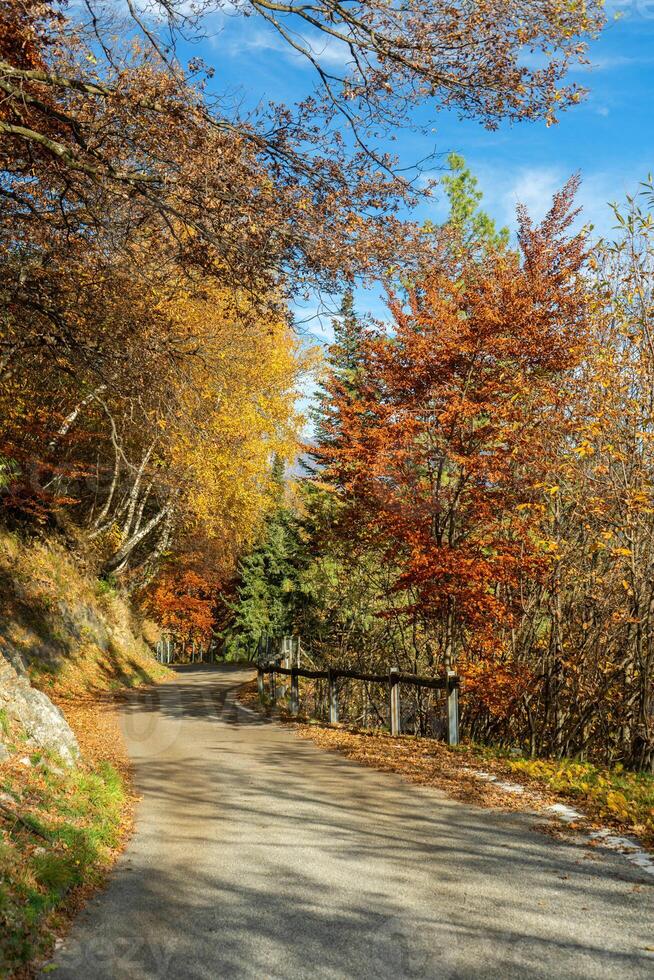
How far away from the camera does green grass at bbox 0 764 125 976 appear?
15.5ft

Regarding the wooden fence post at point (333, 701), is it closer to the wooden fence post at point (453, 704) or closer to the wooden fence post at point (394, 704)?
the wooden fence post at point (394, 704)

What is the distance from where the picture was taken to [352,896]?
18.2 ft

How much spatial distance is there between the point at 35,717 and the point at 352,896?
14.7ft

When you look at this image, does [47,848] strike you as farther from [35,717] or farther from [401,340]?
[401,340]

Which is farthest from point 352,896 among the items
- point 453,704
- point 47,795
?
point 453,704

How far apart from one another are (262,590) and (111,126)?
40674mm

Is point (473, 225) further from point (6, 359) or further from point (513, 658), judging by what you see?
point (6, 359)

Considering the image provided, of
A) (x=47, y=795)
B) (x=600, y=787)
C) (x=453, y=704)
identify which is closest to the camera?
(x=47, y=795)

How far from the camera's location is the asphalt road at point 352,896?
4508 millimetres

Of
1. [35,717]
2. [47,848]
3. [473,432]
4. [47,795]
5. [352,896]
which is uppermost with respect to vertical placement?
[473,432]

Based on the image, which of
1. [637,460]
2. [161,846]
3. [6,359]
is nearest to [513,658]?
[637,460]

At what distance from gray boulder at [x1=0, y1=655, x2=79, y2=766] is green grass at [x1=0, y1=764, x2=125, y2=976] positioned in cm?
34

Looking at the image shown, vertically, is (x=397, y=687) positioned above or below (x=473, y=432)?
below

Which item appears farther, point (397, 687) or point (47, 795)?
point (397, 687)
